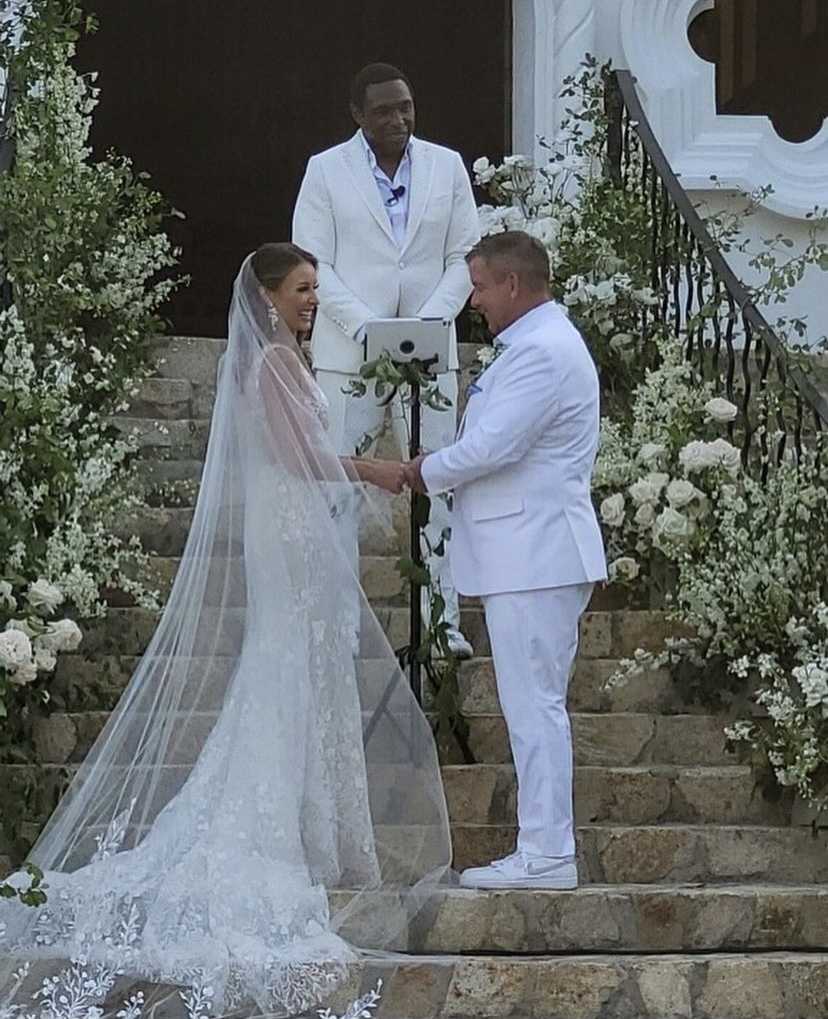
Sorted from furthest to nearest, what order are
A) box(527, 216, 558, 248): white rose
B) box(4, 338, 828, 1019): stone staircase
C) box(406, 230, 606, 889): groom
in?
box(527, 216, 558, 248): white rose < box(406, 230, 606, 889): groom < box(4, 338, 828, 1019): stone staircase

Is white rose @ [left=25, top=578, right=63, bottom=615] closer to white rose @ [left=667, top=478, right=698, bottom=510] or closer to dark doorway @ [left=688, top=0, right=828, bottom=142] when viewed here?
white rose @ [left=667, top=478, right=698, bottom=510]

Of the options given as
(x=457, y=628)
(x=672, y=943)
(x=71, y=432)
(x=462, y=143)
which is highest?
(x=462, y=143)

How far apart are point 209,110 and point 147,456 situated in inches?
151

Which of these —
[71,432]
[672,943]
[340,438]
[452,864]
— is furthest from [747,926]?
[71,432]

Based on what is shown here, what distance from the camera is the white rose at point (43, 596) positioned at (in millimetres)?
6590

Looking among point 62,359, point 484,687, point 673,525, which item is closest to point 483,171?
point 62,359

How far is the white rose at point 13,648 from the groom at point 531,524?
1.20m

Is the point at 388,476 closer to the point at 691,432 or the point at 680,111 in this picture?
the point at 691,432

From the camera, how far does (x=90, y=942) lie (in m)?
5.64

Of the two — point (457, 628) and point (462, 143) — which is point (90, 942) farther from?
point (462, 143)

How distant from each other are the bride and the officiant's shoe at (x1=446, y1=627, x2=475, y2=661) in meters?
1.00

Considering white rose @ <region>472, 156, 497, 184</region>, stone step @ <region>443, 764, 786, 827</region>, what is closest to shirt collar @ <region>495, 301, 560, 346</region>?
stone step @ <region>443, 764, 786, 827</region>

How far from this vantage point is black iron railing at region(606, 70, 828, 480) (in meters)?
7.56

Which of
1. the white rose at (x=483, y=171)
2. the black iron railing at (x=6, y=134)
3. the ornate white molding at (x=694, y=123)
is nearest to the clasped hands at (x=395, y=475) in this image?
the black iron railing at (x=6, y=134)
